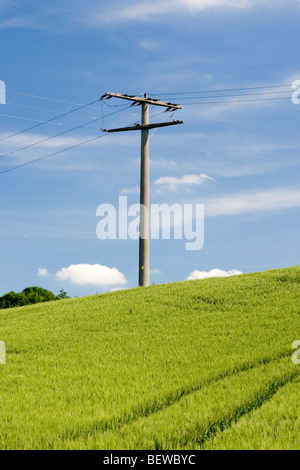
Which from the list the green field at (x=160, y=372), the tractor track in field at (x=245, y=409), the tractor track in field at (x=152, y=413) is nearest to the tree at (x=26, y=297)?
the green field at (x=160, y=372)

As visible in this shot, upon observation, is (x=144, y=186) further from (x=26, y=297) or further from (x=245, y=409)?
(x=26, y=297)

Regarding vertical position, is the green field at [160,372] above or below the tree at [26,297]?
below

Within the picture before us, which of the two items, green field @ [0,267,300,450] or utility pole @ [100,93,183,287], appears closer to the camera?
green field @ [0,267,300,450]

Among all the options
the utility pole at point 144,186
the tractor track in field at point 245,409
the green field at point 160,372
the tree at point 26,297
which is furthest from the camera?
the tree at point 26,297

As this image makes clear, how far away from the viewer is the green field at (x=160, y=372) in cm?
860

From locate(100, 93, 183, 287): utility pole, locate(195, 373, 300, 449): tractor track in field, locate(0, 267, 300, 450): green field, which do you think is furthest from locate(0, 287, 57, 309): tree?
locate(195, 373, 300, 449): tractor track in field

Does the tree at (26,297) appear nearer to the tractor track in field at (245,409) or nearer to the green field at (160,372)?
the green field at (160,372)

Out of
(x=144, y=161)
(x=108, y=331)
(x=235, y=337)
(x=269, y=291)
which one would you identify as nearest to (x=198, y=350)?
(x=235, y=337)

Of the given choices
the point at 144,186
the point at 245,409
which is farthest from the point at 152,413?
the point at 144,186

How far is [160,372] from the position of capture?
508 inches

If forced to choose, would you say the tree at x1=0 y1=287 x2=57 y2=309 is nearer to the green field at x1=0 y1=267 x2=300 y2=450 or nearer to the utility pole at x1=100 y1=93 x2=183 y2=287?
the utility pole at x1=100 y1=93 x2=183 y2=287

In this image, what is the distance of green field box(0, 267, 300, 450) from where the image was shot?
8602mm

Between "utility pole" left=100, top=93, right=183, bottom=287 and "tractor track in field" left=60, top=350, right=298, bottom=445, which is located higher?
"utility pole" left=100, top=93, right=183, bottom=287
